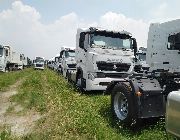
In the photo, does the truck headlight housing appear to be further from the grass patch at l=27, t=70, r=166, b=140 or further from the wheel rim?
the wheel rim

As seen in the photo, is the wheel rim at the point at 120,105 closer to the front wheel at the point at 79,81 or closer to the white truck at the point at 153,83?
the white truck at the point at 153,83

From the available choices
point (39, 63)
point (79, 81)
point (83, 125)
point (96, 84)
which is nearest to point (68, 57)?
point (79, 81)

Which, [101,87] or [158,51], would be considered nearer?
[158,51]

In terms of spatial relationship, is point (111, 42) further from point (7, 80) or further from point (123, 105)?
point (7, 80)

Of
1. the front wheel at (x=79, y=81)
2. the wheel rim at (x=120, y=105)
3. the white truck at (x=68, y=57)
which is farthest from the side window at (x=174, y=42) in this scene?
the white truck at (x=68, y=57)

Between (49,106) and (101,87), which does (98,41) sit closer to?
(101,87)

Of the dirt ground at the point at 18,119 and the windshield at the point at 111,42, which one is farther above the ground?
the windshield at the point at 111,42

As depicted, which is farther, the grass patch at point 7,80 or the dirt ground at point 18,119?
the grass patch at point 7,80

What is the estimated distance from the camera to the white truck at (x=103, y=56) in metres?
13.4

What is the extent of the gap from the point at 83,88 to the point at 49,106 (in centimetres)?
329

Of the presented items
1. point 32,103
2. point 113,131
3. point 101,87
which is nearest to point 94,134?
point 113,131

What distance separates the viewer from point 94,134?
7.22 m

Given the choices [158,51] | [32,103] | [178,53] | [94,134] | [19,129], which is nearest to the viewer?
[94,134]

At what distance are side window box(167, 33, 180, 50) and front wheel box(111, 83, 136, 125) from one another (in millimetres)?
1761
